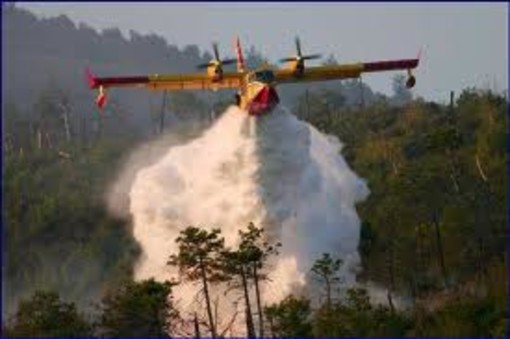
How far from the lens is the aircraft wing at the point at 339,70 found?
53.8 metres

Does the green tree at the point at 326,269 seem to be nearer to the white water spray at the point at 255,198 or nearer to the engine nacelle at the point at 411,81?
the white water spray at the point at 255,198

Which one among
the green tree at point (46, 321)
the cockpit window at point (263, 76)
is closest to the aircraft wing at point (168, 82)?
the cockpit window at point (263, 76)

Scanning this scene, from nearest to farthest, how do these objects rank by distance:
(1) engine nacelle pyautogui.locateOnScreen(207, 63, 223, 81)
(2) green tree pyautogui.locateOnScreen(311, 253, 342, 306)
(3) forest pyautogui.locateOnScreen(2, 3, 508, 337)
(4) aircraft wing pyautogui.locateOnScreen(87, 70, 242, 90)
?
(3) forest pyautogui.locateOnScreen(2, 3, 508, 337) → (2) green tree pyautogui.locateOnScreen(311, 253, 342, 306) → (1) engine nacelle pyautogui.locateOnScreen(207, 63, 223, 81) → (4) aircraft wing pyautogui.locateOnScreen(87, 70, 242, 90)

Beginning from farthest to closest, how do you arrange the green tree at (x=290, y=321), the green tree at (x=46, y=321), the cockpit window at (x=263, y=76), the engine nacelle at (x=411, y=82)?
the engine nacelle at (x=411, y=82) → the cockpit window at (x=263, y=76) → the green tree at (x=46, y=321) → the green tree at (x=290, y=321)

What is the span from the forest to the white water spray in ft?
4.89

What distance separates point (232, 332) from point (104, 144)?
2592 inches

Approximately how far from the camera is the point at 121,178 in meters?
103

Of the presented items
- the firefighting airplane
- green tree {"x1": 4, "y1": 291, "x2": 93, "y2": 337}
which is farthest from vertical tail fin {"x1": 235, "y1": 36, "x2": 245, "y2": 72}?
green tree {"x1": 4, "y1": 291, "x2": 93, "y2": 337}

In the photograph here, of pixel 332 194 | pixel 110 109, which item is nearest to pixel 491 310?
pixel 332 194

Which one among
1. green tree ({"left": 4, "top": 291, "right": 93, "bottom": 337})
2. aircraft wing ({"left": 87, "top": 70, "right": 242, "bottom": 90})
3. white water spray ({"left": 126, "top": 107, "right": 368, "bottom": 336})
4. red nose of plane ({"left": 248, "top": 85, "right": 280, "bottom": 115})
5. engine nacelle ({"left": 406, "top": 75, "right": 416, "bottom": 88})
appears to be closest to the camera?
green tree ({"left": 4, "top": 291, "right": 93, "bottom": 337})

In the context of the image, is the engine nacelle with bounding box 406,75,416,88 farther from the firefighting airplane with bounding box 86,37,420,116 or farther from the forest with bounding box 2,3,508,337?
the forest with bounding box 2,3,508,337

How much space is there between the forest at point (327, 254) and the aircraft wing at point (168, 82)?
27.7ft

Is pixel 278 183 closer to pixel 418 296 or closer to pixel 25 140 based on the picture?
pixel 418 296

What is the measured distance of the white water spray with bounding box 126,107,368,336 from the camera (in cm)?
5475
